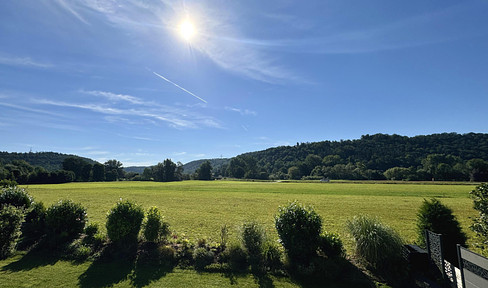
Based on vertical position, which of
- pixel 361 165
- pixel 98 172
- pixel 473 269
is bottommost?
pixel 473 269

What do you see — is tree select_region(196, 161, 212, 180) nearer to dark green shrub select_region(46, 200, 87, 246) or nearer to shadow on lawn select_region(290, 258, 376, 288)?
dark green shrub select_region(46, 200, 87, 246)

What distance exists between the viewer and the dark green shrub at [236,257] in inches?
316

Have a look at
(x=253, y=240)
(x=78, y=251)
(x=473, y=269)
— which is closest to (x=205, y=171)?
(x=78, y=251)

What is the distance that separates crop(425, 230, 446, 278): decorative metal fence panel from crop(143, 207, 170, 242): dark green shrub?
10.3 meters

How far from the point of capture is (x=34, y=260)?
8.83 metres

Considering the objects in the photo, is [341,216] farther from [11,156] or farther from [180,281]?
[11,156]

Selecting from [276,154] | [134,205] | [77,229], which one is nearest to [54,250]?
[77,229]

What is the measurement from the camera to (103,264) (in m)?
8.47

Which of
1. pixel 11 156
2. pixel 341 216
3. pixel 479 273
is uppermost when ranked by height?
pixel 11 156

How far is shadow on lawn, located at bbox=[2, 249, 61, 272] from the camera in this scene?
26.5 ft

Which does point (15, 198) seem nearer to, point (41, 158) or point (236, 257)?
point (236, 257)

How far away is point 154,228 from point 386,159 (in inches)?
5193

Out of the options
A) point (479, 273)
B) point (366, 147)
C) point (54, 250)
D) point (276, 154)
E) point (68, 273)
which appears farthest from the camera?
point (276, 154)

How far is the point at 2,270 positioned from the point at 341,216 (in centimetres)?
2075
